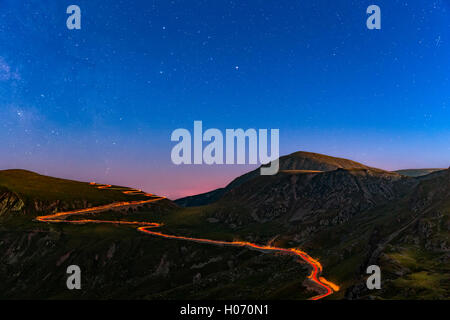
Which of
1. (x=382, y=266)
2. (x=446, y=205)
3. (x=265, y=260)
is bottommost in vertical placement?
(x=265, y=260)

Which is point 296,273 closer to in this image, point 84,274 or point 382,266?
point 382,266

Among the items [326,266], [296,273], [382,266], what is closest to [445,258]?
[382,266]

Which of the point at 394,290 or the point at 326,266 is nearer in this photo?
the point at 394,290
